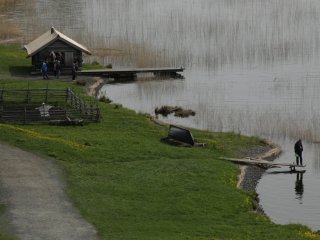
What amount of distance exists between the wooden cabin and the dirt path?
104 ft

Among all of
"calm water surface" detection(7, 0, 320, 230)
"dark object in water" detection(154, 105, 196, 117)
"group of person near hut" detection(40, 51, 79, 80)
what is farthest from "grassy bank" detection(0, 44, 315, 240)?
"group of person near hut" detection(40, 51, 79, 80)

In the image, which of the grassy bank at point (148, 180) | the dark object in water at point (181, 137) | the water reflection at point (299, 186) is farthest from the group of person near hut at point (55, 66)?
the water reflection at point (299, 186)

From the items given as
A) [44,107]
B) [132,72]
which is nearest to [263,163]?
[44,107]

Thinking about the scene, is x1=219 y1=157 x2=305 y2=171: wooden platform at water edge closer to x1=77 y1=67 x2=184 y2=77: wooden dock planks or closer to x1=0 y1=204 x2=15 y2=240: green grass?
x1=0 y1=204 x2=15 y2=240: green grass

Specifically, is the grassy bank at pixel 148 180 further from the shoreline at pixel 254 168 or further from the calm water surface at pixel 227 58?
the calm water surface at pixel 227 58

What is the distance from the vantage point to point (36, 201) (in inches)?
1542

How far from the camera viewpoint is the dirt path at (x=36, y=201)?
114 ft

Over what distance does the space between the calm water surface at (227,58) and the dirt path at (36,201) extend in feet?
38.6

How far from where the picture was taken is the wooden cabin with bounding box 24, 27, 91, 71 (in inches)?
3142

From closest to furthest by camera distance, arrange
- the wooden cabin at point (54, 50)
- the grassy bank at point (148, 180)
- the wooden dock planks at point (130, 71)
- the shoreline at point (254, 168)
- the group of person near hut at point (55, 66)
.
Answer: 1. the grassy bank at point (148, 180)
2. the shoreline at point (254, 168)
3. the group of person near hut at point (55, 66)
4. the wooden cabin at point (54, 50)
5. the wooden dock planks at point (130, 71)

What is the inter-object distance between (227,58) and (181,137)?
3944 centimetres

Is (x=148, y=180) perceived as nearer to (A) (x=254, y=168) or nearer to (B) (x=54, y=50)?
(A) (x=254, y=168)

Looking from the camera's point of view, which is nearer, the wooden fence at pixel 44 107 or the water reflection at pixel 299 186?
the water reflection at pixel 299 186

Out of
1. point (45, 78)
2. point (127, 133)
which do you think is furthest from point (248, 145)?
point (45, 78)
